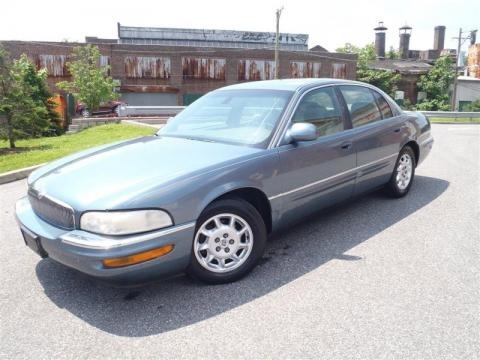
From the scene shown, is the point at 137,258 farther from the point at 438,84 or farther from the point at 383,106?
the point at 438,84

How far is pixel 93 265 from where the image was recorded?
2.75 m

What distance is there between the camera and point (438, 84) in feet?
147

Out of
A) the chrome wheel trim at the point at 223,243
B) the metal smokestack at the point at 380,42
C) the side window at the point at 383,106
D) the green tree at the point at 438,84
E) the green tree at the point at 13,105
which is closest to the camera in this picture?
the chrome wheel trim at the point at 223,243

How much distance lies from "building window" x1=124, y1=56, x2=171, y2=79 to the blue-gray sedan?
118 ft

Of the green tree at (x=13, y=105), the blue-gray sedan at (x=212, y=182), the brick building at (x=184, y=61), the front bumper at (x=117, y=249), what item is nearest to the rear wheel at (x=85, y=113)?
the brick building at (x=184, y=61)

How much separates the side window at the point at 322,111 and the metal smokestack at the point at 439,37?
78883 millimetres

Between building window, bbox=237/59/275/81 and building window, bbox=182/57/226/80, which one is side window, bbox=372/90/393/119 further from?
building window, bbox=237/59/275/81

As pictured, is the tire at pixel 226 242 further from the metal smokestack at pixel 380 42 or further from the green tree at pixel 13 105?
the metal smokestack at pixel 380 42

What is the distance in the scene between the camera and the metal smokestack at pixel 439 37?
72062 mm

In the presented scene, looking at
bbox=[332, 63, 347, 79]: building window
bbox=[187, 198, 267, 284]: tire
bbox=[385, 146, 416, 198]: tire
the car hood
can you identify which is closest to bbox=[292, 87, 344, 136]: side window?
the car hood

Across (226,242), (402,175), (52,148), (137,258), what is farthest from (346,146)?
(52,148)

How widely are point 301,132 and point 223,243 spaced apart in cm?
115

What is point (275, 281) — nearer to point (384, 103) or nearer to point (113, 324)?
point (113, 324)

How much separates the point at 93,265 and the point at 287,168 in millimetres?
1768
